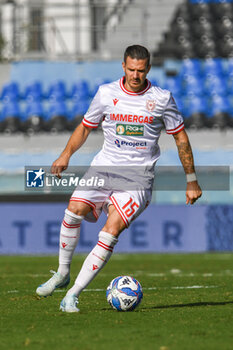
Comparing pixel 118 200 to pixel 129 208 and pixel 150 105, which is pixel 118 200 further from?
pixel 150 105

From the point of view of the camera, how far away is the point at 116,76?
19.7 m

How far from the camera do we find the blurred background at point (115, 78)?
1421 centimetres

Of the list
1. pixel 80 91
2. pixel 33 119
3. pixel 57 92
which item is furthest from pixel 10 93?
pixel 80 91

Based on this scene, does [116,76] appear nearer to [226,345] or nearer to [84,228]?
[84,228]

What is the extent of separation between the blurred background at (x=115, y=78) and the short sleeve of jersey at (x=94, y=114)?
7495 millimetres

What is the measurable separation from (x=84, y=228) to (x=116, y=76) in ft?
21.9

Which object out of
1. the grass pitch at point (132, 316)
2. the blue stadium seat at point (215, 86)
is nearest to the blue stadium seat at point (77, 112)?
the blue stadium seat at point (215, 86)

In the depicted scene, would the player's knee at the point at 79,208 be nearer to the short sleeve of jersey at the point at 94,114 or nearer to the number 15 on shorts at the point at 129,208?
the number 15 on shorts at the point at 129,208

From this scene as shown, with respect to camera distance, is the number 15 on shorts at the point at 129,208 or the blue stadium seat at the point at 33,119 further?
the blue stadium seat at the point at 33,119

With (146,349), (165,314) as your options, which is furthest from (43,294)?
(146,349)

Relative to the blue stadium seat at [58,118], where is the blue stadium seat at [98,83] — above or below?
above

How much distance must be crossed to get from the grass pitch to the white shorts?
775mm

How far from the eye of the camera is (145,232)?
14.2m

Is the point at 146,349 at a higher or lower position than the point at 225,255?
higher
